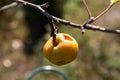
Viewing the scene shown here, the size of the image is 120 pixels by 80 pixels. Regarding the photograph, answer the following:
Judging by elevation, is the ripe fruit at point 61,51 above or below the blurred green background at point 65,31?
above

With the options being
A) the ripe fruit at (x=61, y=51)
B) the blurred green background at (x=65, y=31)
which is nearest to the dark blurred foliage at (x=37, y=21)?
the blurred green background at (x=65, y=31)

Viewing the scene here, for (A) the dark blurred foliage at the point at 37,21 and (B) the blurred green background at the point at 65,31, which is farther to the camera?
(A) the dark blurred foliage at the point at 37,21

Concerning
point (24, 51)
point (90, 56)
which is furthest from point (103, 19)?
point (24, 51)

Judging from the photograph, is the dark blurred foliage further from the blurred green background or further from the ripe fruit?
the ripe fruit

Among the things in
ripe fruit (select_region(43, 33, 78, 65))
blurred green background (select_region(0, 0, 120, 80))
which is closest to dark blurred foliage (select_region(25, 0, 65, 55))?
blurred green background (select_region(0, 0, 120, 80))

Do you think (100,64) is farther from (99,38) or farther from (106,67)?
(99,38)

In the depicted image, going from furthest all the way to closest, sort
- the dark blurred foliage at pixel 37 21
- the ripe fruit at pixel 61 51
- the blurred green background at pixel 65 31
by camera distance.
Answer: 1. the dark blurred foliage at pixel 37 21
2. the blurred green background at pixel 65 31
3. the ripe fruit at pixel 61 51

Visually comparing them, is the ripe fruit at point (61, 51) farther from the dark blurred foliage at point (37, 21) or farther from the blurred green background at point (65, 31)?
the dark blurred foliage at point (37, 21)

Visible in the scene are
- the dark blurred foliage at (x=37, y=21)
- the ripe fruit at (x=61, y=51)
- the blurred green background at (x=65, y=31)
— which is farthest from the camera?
the dark blurred foliage at (x=37, y=21)

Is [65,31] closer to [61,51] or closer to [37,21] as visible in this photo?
[37,21]
